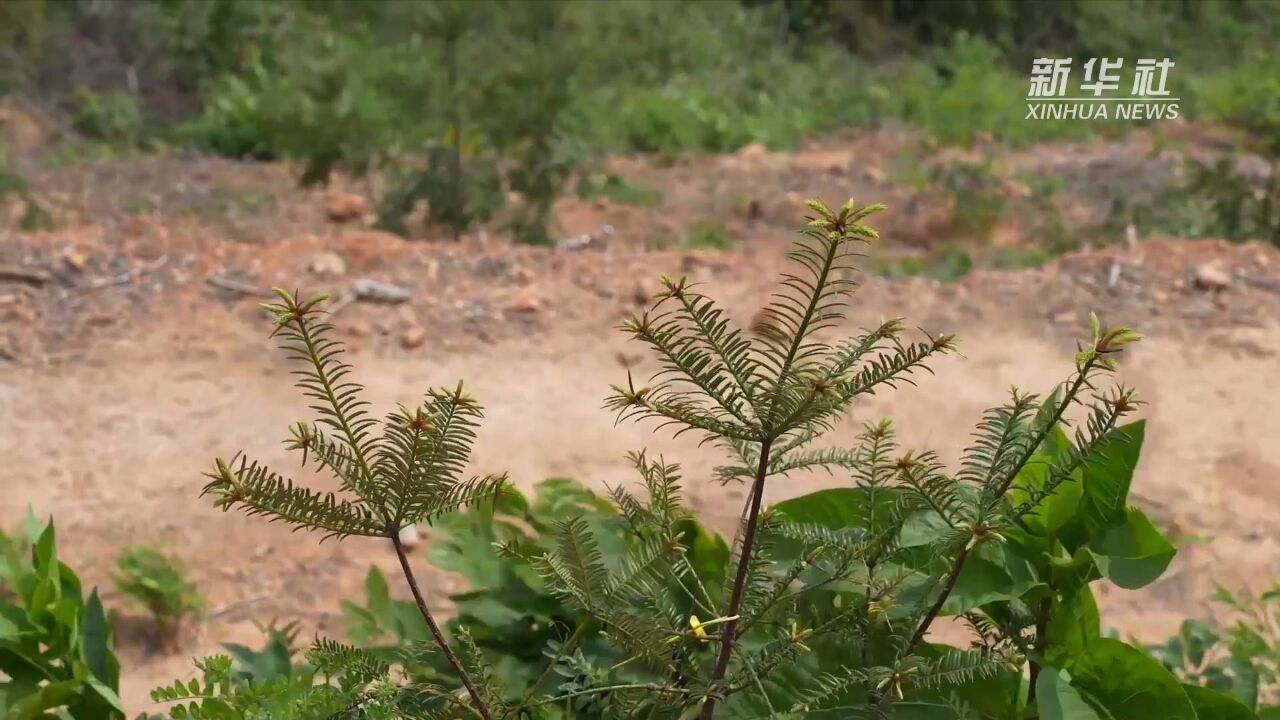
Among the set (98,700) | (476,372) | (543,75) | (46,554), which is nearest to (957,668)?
(98,700)

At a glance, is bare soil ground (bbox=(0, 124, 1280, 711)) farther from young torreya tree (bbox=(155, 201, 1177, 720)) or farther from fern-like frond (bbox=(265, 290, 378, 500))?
fern-like frond (bbox=(265, 290, 378, 500))

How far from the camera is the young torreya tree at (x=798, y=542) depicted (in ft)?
2.42

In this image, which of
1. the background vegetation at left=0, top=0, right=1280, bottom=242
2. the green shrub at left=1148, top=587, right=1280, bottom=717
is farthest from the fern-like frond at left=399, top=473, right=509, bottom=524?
the background vegetation at left=0, top=0, right=1280, bottom=242

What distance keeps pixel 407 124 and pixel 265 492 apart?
19.8 feet

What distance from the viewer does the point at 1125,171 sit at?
7848mm

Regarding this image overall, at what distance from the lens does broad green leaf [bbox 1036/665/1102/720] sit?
0.89m

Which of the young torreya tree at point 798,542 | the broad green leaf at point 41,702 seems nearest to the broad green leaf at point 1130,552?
the young torreya tree at point 798,542

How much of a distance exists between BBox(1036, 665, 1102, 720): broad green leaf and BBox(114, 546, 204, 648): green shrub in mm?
2312

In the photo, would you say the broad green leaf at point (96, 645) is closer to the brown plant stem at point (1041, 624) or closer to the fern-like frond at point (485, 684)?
the fern-like frond at point (485, 684)

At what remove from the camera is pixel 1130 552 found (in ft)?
3.18

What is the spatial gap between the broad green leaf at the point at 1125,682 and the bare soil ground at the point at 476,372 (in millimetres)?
1932

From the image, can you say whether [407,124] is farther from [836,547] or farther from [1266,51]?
[1266,51]

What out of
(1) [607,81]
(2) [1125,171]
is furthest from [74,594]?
(1) [607,81]

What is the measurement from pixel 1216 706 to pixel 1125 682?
82mm
